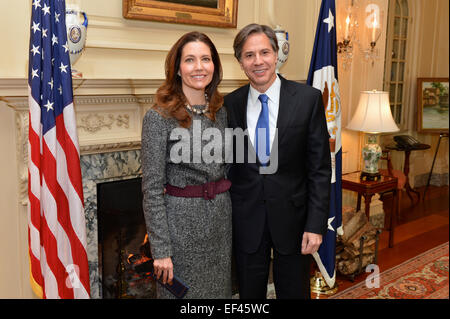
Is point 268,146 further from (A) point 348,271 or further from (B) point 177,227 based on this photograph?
(A) point 348,271

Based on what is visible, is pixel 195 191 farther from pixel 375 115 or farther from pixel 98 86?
pixel 375 115

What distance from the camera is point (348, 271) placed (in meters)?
3.46

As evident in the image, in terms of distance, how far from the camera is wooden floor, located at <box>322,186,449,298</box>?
3889 millimetres

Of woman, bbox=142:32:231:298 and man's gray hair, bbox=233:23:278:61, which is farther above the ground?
man's gray hair, bbox=233:23:278:61

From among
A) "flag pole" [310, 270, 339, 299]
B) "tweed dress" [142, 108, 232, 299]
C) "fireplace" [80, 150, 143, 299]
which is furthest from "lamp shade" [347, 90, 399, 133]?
"tweed dress" [142, 108, 232, 299]

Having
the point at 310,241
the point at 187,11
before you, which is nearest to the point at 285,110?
the point at 310,241

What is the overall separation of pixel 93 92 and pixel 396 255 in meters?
3.06

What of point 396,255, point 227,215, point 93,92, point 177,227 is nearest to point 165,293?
point 177,227

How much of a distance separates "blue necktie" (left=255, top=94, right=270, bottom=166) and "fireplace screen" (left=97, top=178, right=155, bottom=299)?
1.12 m

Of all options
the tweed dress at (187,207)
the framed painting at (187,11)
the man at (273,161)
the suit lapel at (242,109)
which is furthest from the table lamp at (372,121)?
the tweed dress at (187,207)

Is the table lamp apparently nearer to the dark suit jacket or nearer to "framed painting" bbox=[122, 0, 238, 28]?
"framed painting" bbox=[122, 0, 238, 28]

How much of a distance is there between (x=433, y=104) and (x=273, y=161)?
188 inches

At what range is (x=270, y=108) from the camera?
6.55 ft

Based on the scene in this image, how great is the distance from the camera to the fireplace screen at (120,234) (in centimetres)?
272
